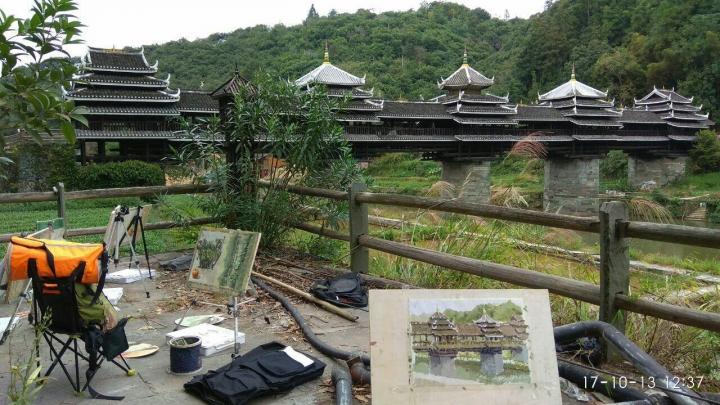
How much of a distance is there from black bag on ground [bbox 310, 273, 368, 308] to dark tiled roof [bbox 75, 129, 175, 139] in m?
21.5

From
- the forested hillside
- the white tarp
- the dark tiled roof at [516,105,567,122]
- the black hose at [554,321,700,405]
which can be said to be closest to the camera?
the black hose at [554,321,700,405]

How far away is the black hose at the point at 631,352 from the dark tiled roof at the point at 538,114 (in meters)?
30.4

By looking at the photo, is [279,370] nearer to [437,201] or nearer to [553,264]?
[437,201]

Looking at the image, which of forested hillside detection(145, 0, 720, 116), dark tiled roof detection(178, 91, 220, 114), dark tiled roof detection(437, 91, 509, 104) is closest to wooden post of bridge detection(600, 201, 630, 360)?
dark tiled roof detection(178, 91, 220, 114)

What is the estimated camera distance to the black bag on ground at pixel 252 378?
2.80 m

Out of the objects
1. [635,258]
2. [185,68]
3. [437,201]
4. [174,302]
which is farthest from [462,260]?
[185,68]

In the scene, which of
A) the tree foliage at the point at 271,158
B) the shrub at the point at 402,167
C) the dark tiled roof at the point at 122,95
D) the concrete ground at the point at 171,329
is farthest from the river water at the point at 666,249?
the shrub at the point at 402,167

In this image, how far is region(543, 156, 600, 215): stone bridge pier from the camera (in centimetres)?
3497

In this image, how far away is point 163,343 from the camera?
3781mm

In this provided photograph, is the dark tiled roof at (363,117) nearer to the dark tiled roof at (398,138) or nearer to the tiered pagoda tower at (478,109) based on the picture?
the dark tiled roof at (398,138)

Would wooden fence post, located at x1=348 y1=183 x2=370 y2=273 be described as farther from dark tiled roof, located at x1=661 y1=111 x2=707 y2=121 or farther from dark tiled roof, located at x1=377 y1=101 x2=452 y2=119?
dark tiled roof, located at x1=661 y1=111 x2=707 y2=121

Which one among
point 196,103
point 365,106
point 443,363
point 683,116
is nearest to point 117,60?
point 196,103

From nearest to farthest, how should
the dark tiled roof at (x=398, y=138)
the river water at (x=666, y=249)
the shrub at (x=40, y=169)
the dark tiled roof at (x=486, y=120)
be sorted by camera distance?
1. the river water at (x=666, y=249)
2. the shrub at (x=40, y=169)
3. the dark tiled roof at (x=398, y=138)
4. the dark tiled roof at (x=486, y=120)

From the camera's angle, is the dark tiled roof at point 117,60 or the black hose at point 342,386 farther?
the dark tiled roof at point 117,60
